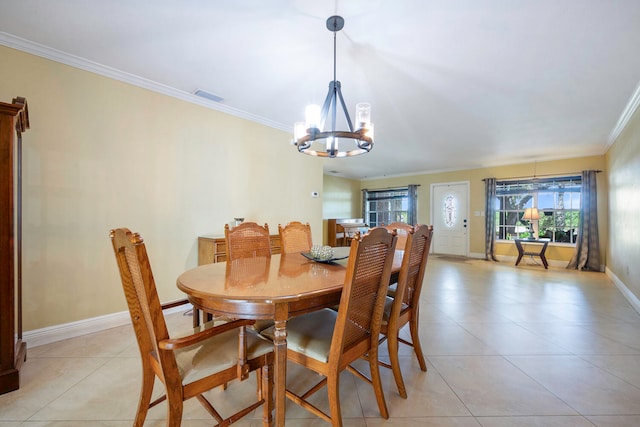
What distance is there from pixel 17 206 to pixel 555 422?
362 cm

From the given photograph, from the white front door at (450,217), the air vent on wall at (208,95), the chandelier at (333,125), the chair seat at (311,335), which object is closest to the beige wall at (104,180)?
the air vent on wall at (208,95)

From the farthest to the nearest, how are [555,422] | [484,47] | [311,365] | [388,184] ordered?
[388,184] → [484,47] → [555,422] → [311,365]

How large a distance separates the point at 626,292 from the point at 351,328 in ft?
14.9

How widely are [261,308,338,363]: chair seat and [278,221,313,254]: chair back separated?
1.03 meters

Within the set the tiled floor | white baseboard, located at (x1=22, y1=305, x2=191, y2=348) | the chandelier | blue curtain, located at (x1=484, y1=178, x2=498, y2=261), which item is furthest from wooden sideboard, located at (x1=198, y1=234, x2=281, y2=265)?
blue curtain, located at (x1=484, y1=178, x2=498, y2=261)

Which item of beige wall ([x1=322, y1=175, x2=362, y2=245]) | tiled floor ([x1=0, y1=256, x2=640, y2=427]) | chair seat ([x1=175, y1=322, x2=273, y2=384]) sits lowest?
tiled floor ([x1=0, y1=256, x2=640, y2=427])

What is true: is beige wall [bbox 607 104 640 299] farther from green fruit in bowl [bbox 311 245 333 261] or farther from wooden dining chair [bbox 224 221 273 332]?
wooden dining chair [bbox 224 221 273 332]

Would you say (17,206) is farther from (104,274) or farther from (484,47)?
(484,47)

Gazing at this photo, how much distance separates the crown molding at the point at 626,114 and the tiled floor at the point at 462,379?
7.74ft

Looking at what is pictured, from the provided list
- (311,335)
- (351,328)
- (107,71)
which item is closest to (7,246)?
(107,71)

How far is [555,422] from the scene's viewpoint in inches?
57.4

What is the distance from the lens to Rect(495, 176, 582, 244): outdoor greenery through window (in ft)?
19.6

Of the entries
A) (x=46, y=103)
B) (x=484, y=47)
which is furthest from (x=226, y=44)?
(x=484, y=47)

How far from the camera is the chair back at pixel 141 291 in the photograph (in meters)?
1.04
